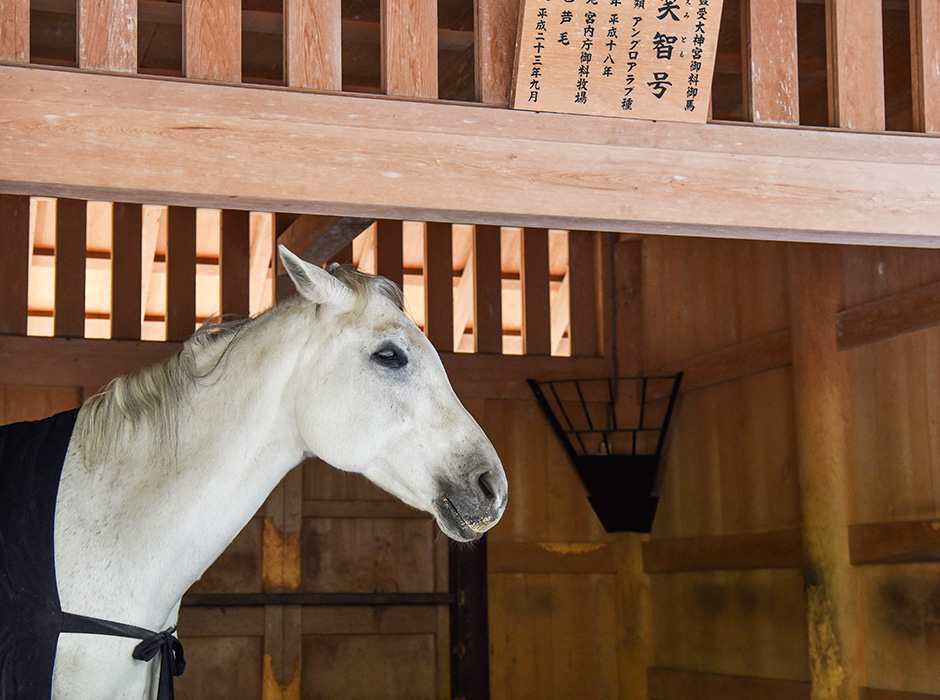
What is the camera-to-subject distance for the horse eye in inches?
104

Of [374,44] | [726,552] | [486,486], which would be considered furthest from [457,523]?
[726,552]

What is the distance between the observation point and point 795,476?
4.47 meters

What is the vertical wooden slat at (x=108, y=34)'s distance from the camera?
2365mm

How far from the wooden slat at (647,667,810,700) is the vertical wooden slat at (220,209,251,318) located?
2621 millimetres

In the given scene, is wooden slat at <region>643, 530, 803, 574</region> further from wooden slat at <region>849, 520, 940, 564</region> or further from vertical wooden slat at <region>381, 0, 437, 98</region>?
vertical wooden slat at <region>381, 0, 437, 98</region>

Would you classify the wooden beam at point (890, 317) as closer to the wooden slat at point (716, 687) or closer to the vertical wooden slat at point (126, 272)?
the wooden slat at point (716, 687)

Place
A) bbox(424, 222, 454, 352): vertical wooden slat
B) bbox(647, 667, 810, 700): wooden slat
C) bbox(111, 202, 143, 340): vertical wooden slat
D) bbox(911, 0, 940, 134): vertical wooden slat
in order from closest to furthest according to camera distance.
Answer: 1. bbox(911, 0, 940, 134): vertical wooden slat
2. bbox(647, 667, 810, 700): wooden slat
3. bbox(111, 202, 143, 340): vertical wooden slat
4. bbox(424, 222, 454, 352): vertical wooden slat

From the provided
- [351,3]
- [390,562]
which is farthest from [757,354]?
[351,3]

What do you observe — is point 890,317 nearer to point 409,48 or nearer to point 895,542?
point 895,542

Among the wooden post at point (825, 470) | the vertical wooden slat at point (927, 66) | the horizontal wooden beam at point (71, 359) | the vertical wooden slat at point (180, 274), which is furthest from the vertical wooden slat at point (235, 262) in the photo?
the vertical wooden slat at point (927, 66)

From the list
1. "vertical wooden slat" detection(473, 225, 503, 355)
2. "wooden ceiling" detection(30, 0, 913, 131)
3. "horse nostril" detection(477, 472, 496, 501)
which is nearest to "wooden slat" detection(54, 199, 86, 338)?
"wooden ceiling" detection(30, 0, 913, 131)

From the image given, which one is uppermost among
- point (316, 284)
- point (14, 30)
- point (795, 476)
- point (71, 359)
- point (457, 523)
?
point (14, 30)

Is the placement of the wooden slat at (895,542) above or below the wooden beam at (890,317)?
below

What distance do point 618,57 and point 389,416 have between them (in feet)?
3.42
